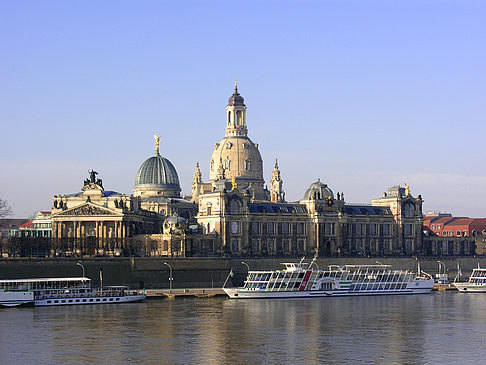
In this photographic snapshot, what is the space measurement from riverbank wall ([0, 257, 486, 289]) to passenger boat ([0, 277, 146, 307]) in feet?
40.0

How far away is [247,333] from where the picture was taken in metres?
95.4

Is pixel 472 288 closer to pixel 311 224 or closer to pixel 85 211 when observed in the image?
pixel 311 224

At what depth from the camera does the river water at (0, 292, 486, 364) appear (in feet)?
266

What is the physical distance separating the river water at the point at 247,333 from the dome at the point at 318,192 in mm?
58359

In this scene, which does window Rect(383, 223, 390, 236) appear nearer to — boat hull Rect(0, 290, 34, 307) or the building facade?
the building facade

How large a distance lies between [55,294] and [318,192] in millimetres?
74864

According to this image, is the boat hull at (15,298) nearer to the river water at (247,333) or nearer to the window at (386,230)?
the river water at (247,333)

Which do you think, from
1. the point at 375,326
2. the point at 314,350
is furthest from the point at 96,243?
the point at 314,350

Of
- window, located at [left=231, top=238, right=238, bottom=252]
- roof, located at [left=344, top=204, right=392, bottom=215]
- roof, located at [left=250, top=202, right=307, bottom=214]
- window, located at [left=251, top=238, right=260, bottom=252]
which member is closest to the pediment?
window, located at [left=231, top=238, right=238, bottom=252]

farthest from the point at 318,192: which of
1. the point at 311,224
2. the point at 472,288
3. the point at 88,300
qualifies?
the point at 88,300

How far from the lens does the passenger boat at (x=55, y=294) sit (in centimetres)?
12369

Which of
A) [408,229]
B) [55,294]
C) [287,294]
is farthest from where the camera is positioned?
[408,229]

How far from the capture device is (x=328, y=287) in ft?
468

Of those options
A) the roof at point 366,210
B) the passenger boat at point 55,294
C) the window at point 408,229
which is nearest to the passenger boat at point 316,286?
the passenger boat at point 55,294
